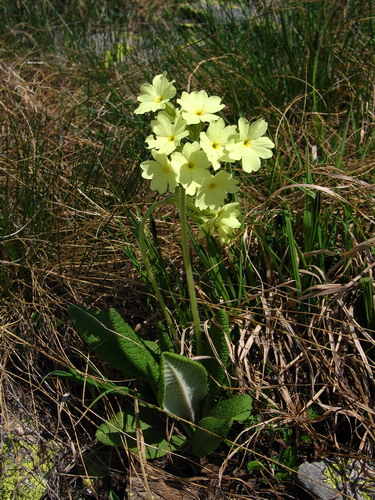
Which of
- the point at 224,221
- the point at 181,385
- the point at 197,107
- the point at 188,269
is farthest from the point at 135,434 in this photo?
the point at 197,107

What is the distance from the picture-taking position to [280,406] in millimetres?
1582

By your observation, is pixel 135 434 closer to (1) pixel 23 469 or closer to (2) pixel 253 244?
(1) pixel 23 469

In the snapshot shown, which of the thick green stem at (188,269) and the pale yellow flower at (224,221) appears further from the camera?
the pale yellow flower at (224,221)

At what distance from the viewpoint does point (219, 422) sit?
4.65 feet

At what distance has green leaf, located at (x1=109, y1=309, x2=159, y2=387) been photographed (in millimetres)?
1511

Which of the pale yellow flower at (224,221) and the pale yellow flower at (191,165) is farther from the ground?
the pale yellow flower at (191,165)

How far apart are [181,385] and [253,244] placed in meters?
0.53

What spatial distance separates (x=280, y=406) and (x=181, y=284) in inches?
18.2

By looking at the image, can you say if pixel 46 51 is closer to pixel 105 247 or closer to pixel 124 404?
pixel 105 247

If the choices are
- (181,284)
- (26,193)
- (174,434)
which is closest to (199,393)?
(174,434)

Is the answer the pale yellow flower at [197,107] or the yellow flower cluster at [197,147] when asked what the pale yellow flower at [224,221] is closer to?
the yellow flower cluster at [197,147]

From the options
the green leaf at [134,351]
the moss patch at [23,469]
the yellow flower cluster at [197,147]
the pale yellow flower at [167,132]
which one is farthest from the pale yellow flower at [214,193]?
the moss patch at [23,469]

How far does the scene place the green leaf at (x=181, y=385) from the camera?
4.63ft

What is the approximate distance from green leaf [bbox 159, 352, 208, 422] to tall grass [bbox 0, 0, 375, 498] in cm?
12
